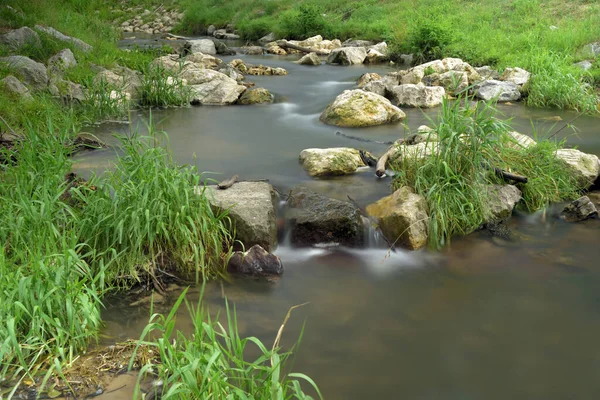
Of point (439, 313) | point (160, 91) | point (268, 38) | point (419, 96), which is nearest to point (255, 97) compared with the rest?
point (160, 91)

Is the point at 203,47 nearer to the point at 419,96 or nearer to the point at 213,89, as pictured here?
the point at 213,89

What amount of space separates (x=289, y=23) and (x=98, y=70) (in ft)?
42.2

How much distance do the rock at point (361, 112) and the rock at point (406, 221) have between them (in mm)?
4134

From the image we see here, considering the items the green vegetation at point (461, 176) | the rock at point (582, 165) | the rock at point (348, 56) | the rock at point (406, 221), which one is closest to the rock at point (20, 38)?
the rock at point (348, 56)

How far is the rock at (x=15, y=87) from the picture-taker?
8.37 metres

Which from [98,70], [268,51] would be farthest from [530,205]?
[268,51]

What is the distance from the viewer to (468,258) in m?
5.02

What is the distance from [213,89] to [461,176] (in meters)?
7.14

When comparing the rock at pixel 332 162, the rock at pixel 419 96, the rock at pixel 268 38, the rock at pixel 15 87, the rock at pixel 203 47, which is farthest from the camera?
the rock at pixel 268 38

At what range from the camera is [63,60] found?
1081 cm

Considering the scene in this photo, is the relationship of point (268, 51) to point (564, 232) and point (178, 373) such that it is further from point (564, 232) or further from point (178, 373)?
point (178, 373)

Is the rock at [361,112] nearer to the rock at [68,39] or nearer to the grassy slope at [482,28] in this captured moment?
the grassy slope at [482,28]

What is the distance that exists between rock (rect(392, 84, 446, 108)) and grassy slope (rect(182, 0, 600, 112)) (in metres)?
1.79

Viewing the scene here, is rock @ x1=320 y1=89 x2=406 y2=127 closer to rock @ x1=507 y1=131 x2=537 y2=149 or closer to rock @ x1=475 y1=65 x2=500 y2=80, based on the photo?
rock @ x1=507 y1=131 x2=537 y2=149
